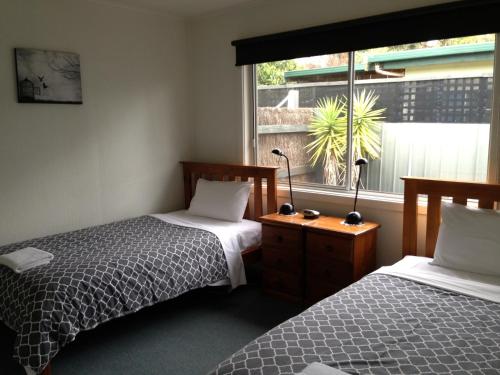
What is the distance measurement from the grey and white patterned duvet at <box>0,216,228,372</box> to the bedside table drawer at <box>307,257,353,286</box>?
640 mm

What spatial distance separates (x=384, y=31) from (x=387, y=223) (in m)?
1.28

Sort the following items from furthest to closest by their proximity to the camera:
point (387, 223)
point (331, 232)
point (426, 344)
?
1. point (387, 223)
2. point (331, 232)
3. point (426, 344)

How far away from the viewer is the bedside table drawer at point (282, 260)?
2.98m

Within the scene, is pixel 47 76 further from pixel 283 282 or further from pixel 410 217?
pixel 410 217

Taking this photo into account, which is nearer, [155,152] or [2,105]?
[2,105]

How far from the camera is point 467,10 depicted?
2453 mm

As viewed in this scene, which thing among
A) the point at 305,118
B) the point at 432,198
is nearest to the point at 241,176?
the point at 305,118

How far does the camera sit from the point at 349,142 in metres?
3.13

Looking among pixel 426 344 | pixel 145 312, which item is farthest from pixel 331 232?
pixel 145 312

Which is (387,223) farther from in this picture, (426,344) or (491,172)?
(426,344)

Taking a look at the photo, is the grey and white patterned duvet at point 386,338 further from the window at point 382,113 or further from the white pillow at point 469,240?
the window at point 382,113

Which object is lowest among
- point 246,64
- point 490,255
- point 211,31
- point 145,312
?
point 145,312

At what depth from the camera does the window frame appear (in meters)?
2.47

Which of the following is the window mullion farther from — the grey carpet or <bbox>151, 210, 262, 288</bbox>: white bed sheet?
the grey carpet
